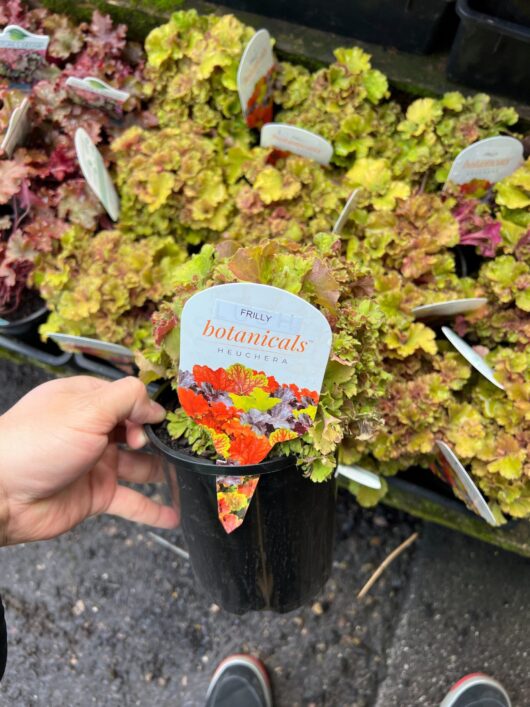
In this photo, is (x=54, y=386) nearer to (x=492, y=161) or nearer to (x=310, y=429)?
(x=310, y=429)

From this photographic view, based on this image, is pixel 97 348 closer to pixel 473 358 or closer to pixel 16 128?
pixel 16 128

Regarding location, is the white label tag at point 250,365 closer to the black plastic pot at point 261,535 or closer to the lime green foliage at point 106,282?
the black plastic pot at point 261,535

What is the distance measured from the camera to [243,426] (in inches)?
47.0

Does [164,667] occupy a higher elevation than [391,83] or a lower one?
lower

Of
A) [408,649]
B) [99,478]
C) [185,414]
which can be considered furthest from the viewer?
[408,649]

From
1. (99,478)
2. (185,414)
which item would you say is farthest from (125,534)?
(185,414)

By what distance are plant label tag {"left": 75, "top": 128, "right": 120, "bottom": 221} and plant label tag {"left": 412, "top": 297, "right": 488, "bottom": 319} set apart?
0.93m

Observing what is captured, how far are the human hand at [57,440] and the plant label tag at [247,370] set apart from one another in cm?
19

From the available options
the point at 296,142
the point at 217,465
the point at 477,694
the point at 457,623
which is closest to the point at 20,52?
the point at 296,142

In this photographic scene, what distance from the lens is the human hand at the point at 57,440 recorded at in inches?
52.6

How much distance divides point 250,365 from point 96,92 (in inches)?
47.0

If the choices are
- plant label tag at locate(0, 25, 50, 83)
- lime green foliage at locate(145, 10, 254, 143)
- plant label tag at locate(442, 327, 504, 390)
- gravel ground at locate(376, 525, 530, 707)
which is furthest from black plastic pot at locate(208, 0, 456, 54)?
gravel ground at locate(376, 525, 530, 707)

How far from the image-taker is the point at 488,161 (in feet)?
5.99

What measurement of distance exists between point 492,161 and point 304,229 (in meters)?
0.56
